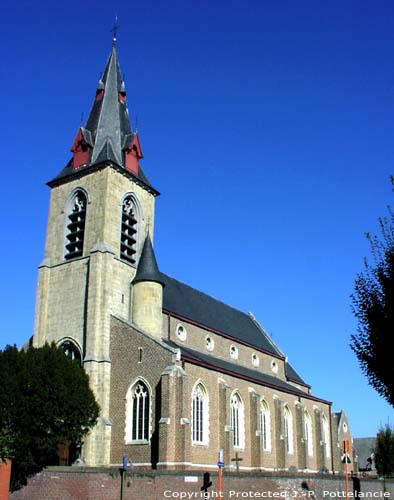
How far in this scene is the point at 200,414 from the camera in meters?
30.4

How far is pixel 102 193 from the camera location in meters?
33.5

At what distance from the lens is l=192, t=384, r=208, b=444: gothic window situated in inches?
1168

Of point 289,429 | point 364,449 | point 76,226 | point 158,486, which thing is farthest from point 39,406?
point 364,449

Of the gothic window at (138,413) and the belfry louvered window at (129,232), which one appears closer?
the gothic window at (138,413)

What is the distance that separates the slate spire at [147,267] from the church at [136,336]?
0.07 metres

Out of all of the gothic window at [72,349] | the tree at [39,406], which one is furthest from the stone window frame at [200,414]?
the gothic window at [72,349]

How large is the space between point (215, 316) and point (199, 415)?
38.6ft

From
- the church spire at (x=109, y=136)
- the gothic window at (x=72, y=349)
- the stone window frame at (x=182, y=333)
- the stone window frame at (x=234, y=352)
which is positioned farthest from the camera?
the stone window frame at (x=234, y=352)

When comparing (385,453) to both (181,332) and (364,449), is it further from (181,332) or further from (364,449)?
(181,332)

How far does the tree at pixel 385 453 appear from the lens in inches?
2136

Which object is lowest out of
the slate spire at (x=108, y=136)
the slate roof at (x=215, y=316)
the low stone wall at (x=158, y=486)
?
the low stone wall at (x=158, y=486)

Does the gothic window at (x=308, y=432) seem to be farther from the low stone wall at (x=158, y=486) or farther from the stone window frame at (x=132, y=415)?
the stone window frame at (x=132, y=415)

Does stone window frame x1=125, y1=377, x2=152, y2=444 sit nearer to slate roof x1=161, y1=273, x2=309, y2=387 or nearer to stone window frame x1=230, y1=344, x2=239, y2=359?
slate roof x1=161, y1=273, x2=309, y2=387

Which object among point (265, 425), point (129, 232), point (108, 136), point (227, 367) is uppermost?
point (108, 136)
